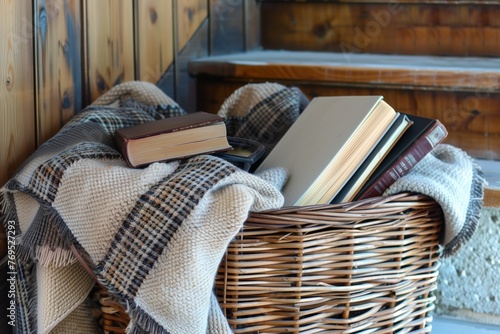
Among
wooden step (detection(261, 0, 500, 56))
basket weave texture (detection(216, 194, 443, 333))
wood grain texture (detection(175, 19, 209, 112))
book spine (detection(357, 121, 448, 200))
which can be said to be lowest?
basket weave texture (detection(216, 194, 443, 333))

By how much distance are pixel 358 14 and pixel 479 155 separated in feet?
1.94

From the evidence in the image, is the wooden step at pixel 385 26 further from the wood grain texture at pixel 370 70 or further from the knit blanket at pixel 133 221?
the knit blanket at pixel 133 221

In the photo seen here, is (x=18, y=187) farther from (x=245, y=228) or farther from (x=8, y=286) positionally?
(x=245, y=228)

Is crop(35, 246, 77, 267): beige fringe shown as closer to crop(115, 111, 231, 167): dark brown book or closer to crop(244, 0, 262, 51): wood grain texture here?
crop(115, 111, 231, 167): dark brown book

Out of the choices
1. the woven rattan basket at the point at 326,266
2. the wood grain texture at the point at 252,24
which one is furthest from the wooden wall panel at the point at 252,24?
the woven rattan basket at the point at 326,266

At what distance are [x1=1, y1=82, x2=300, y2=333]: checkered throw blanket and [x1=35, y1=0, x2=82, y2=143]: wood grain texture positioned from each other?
0.11m

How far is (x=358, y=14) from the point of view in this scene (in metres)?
1.79

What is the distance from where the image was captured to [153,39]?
4.45ft

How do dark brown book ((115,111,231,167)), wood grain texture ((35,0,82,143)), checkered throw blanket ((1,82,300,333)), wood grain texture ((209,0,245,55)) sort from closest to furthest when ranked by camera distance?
checkered throw blanket ((1,82,300,333)), dark brown book ((115,111,231,167)), wood grain texture ((35,0,82,143)), wood grain texture ((209,0,245,55))

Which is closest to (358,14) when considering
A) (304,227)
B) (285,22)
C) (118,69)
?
(285,22)

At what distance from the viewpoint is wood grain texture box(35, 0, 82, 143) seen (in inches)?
40.9

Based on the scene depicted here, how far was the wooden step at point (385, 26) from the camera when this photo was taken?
169 centimetres

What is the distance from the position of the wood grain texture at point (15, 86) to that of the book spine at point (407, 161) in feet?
1.60

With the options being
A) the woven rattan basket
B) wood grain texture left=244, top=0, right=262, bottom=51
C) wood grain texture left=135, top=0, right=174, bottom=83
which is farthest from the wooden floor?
wood grain texture left=244, top=0, right=262, bottom=51
